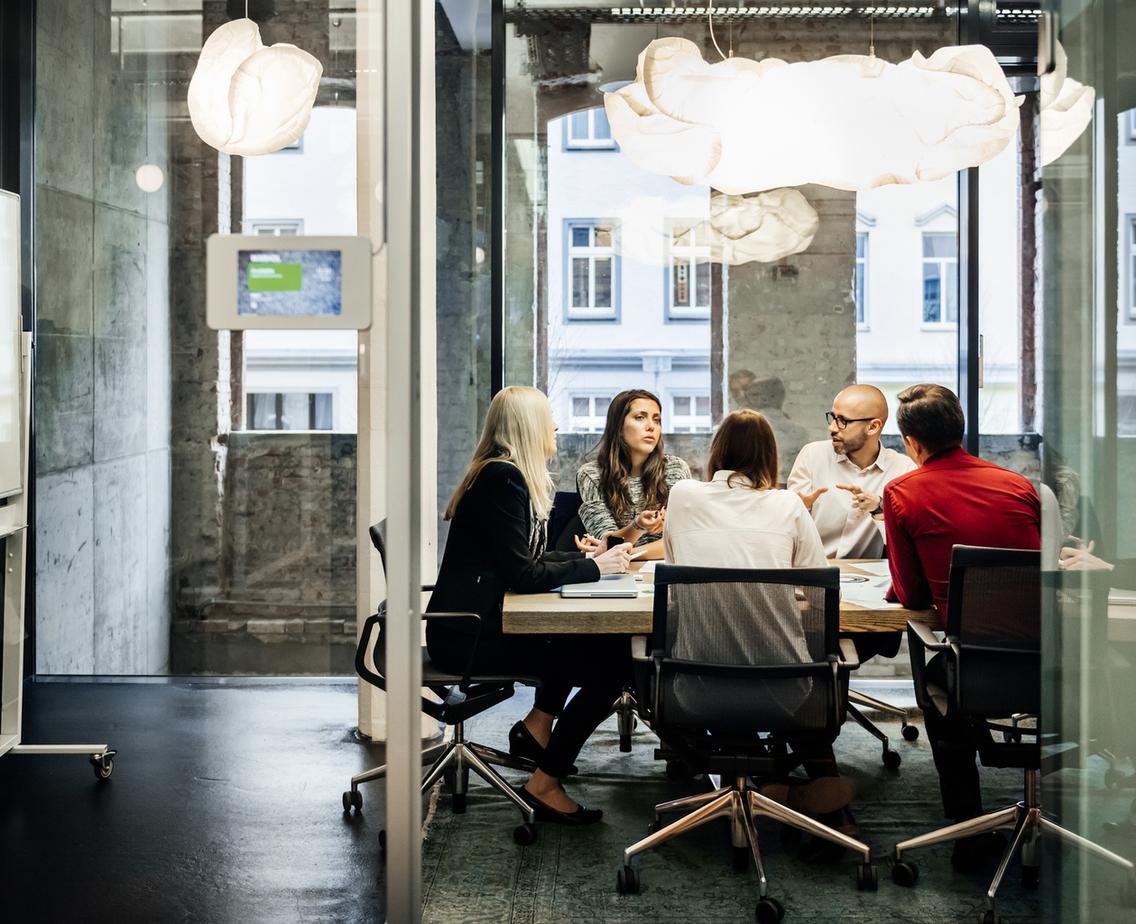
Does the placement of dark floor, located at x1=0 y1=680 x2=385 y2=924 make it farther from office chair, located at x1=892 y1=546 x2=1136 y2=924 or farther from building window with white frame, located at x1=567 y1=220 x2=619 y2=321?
building window with white frame, located at x1=567 y1=220 x2=619 y2=321

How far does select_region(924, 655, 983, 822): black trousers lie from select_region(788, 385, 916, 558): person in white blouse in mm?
1271

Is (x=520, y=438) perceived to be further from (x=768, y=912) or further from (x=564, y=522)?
(x=768, y=912)

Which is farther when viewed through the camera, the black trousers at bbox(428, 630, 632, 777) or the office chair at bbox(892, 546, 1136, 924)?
the black trousers at bbox(428, 630, 632, 777)

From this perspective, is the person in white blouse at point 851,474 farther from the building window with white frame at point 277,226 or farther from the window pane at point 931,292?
the building window with white frame at point 277,226

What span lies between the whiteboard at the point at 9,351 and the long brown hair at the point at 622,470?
2.20 m

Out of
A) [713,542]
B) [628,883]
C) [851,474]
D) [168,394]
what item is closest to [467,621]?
[713,542]

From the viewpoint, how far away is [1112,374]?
2.16m

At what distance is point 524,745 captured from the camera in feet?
12.5

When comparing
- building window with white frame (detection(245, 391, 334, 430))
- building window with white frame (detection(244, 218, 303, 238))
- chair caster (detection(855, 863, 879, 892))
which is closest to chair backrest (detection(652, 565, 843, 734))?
chair caster (detection(855, 863, 879, 892))

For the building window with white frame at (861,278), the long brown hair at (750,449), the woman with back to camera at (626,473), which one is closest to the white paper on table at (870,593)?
the long brown hair at (750,449)

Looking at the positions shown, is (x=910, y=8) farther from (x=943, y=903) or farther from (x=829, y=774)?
(x=943, y=903)

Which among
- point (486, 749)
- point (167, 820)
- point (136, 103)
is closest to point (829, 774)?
point (486, 749)

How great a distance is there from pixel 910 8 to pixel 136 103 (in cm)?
356

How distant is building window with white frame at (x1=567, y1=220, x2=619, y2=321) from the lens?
5473mm
